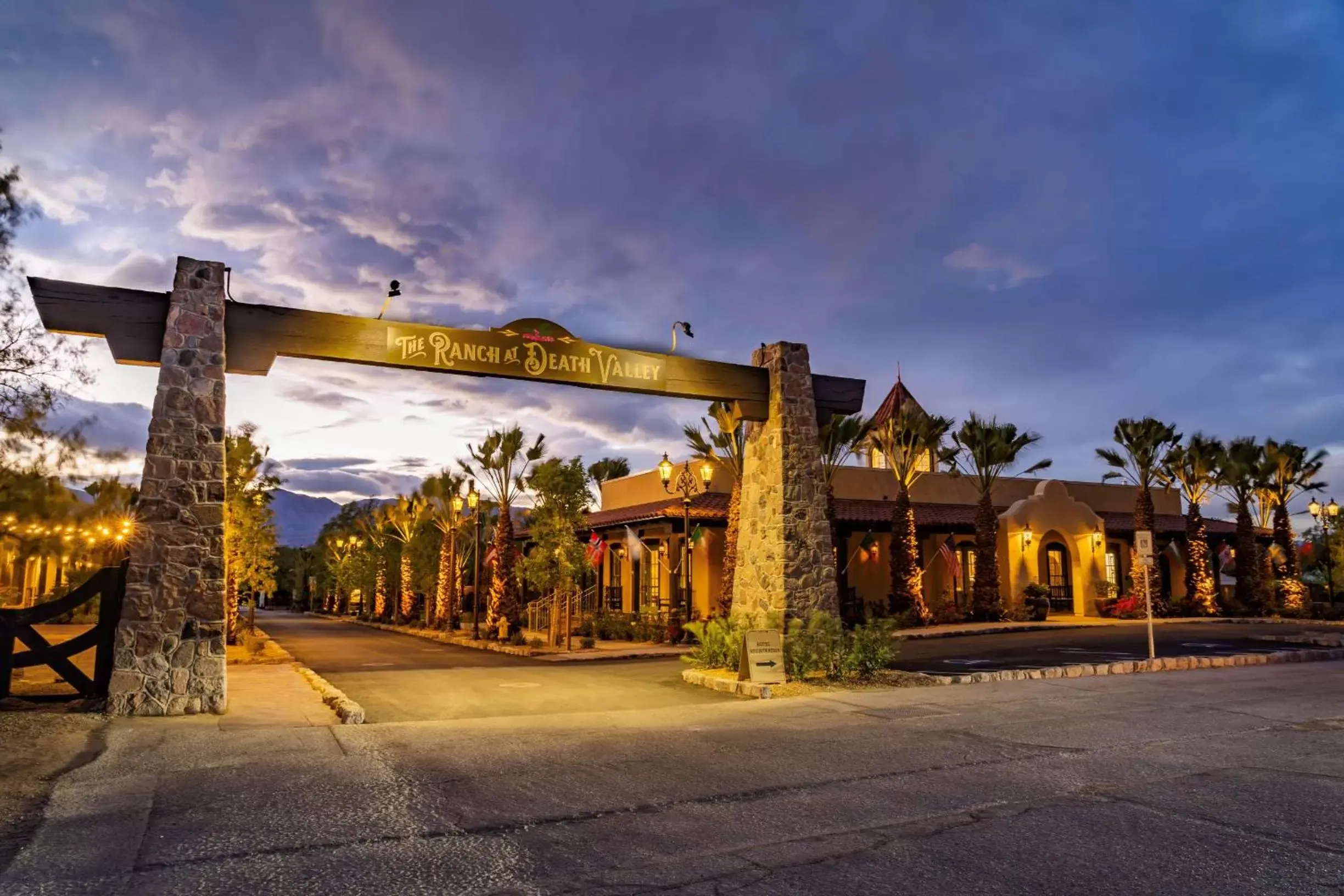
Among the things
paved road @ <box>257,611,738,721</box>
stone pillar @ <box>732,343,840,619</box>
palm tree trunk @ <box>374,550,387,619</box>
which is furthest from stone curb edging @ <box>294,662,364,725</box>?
palm tree trunk @ <box>374,550,387,619</box>

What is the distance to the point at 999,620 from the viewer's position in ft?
104

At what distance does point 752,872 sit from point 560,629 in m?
25.2

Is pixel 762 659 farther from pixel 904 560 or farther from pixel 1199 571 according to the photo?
pixel 1199 571

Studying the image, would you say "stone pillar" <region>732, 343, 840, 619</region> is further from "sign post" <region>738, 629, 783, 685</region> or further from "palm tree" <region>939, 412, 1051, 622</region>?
"palm tree" <region>939, 412, 1051, 622</region>

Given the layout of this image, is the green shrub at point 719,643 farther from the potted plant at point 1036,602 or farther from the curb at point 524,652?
the potted plant at point 1036,602

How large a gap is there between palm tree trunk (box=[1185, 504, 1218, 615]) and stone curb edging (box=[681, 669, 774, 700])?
29.2m

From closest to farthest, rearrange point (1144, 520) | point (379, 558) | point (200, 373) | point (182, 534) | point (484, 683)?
point (182, 534)
point (200, 373)
point (484, 683)
point (1144, 520)
point (379, 558)

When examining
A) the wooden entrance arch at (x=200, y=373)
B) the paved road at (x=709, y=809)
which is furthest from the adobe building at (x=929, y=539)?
the paved road at (x=709, y=809)

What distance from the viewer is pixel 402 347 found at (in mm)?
13055

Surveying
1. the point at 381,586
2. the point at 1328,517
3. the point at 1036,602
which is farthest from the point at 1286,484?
the point at 381,586

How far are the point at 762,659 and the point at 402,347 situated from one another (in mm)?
7424

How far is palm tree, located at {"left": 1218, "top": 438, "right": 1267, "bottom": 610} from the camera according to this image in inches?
1469

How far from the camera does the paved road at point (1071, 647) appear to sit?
1847 centimetres

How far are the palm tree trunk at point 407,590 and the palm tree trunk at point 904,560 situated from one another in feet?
77.0
